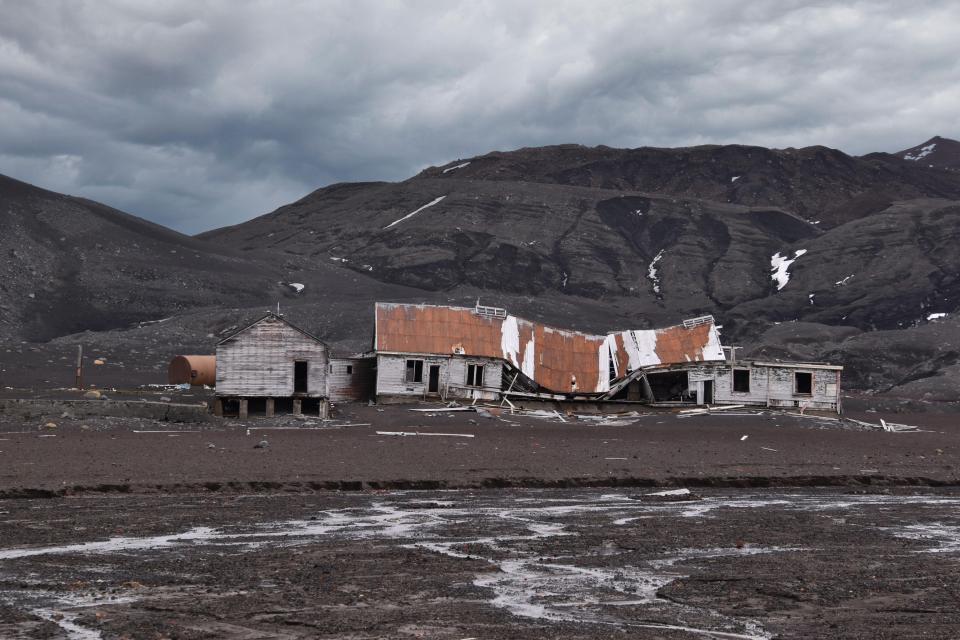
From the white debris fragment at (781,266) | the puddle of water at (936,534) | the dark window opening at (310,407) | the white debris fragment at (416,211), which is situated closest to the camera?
the puddle of water at (936,534)

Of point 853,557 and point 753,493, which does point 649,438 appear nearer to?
point 753,493

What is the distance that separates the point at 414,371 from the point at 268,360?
27.1 ft

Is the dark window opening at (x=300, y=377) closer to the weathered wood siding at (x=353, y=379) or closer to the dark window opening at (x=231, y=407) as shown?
the dark window opening at (x=231, y=407)

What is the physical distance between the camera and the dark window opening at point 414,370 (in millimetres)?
49688

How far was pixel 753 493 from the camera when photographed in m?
24.8

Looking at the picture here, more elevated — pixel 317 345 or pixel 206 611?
pixel 317 345

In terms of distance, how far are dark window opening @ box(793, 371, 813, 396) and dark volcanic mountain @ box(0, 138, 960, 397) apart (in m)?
26.2

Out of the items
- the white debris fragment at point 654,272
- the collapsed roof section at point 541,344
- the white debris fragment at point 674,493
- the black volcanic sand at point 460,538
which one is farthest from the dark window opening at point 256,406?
the white debris fragment at point 654,272

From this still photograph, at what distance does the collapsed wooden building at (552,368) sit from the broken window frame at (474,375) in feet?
0.15

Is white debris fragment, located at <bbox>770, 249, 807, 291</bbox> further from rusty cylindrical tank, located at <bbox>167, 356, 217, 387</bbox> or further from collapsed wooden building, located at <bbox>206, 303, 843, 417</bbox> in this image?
rusty cylindrical tank, located at <bbox>167, 356, 217, 387</bbox>

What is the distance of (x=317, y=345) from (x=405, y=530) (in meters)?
27.4

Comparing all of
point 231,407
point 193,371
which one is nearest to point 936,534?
point 231,407

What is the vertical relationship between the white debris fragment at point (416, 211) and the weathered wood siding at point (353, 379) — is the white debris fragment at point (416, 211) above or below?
above

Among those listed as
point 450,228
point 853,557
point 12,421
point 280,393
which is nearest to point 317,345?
point 280,393
